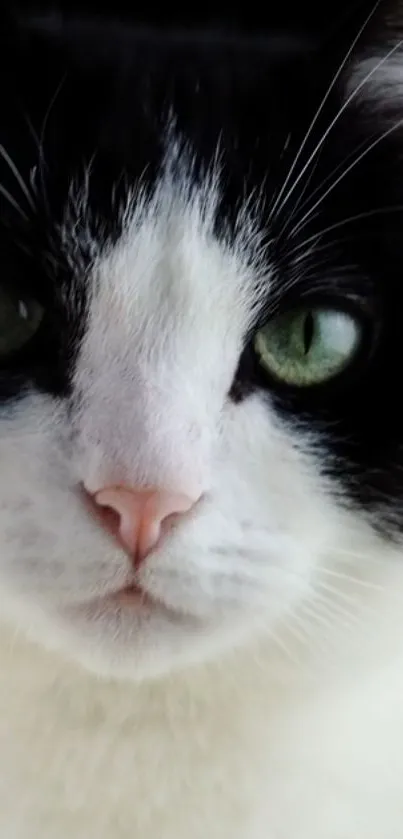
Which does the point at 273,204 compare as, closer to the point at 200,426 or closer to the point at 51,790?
the point at 200,426

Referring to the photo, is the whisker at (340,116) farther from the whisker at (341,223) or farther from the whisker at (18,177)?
the whisker at (18,177)

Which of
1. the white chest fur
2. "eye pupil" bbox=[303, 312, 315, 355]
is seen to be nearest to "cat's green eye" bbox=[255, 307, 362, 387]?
"eye pupil" bbox=[303, 312, 315, 355]

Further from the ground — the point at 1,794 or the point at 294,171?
the point at 294,171

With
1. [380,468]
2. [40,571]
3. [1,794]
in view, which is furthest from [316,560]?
[1,794]

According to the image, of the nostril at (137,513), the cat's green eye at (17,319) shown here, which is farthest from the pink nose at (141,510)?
the cat's green eye at (17,319)

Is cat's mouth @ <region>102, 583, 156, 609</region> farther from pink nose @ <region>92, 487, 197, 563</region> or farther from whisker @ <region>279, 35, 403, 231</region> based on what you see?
whisker @ <region>279, 35, 403, 231</region>

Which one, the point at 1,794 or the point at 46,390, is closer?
the point at 46,390

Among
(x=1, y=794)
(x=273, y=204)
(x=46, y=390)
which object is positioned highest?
(x=273, y=204)
